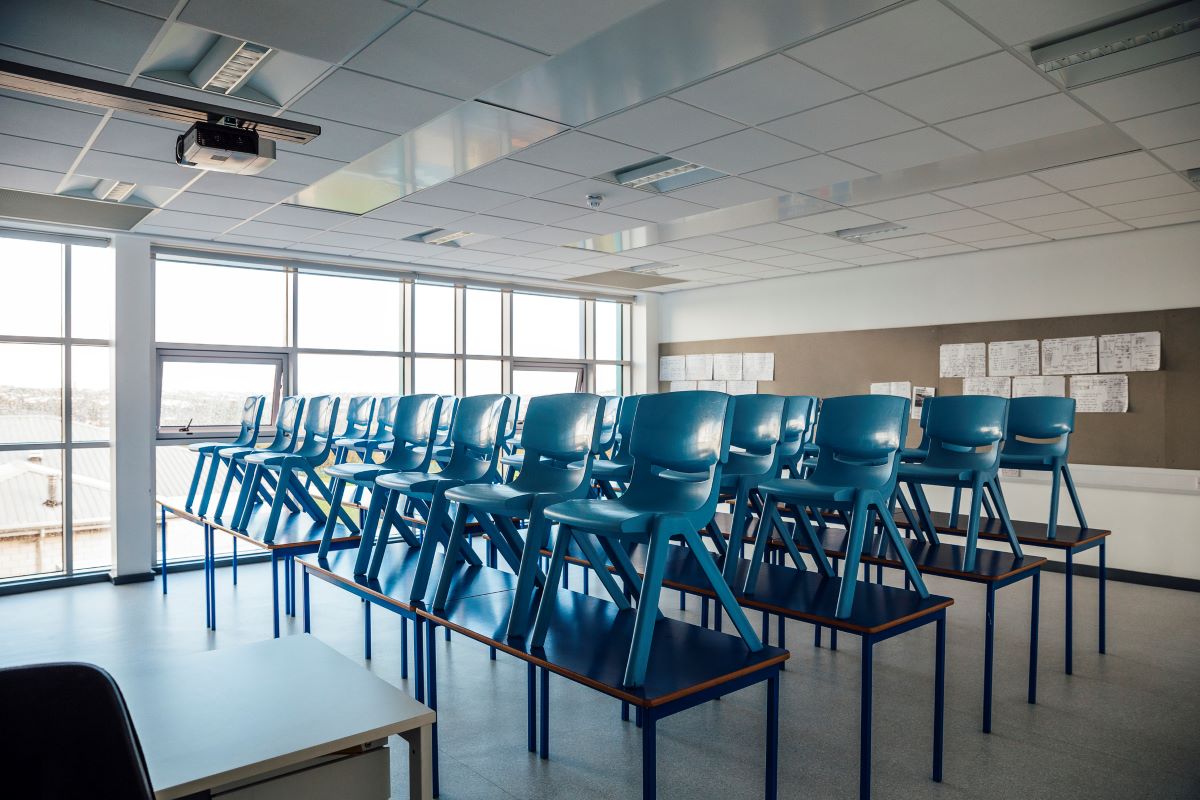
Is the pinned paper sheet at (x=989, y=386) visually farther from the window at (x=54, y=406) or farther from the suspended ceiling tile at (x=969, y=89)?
the window at (x=54, y=406)

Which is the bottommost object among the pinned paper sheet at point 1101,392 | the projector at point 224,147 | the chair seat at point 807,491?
the chair seat at point 807,491

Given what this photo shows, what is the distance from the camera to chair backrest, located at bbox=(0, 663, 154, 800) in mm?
860

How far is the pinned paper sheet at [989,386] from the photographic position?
728 cm

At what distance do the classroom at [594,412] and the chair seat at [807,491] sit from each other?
28mm

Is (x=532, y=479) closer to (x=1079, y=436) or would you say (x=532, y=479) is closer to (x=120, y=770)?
(x=120, y=770)

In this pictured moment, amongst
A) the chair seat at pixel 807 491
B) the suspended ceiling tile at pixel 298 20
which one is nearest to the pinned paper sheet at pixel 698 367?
the chair seat at pixel 807 491

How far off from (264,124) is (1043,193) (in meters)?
4.92

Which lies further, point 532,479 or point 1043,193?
point 1043,193

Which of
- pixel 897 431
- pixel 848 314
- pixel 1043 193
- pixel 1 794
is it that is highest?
pixel 1043 193

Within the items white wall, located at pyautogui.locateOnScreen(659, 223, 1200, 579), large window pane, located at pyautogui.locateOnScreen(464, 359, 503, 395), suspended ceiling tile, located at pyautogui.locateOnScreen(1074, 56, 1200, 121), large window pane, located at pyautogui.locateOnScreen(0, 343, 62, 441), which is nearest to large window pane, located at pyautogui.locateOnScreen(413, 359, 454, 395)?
large window pane, located at pyautogui.locateOnScreen(464, 359, 503, 395)

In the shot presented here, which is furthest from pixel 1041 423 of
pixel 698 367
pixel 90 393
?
pixel 90 393

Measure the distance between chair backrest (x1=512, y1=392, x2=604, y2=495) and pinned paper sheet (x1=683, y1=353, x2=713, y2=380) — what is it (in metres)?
6.62

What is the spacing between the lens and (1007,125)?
4043mm

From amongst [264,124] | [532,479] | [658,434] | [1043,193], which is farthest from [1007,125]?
[264,124]
